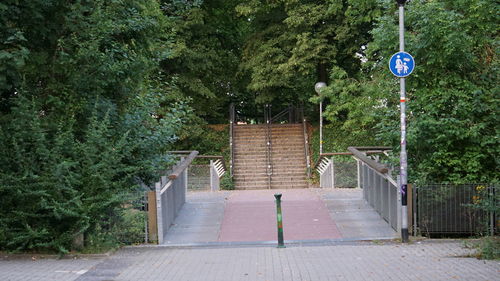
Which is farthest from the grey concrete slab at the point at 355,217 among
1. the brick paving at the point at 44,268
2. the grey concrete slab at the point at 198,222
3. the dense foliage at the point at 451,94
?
the brick paving at the point at 44,268

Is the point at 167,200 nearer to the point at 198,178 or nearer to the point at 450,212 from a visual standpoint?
the point at 450,212

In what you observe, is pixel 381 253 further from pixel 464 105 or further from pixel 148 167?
pixel 148 167

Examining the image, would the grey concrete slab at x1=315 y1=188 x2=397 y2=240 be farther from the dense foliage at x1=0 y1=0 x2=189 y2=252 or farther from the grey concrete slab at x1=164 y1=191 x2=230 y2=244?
the dense foliage at x1=0 y1=0 x2=189 y2=252

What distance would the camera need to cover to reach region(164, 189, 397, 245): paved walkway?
37.7 feet

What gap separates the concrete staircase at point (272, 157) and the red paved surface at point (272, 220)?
436 inches

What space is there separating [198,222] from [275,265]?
193 inches

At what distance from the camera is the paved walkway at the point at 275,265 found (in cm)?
788

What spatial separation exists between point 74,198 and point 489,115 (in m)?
8.01

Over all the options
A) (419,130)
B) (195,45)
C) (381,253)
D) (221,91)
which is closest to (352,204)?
(419,130)

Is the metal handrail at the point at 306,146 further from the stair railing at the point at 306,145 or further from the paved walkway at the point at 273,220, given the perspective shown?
the paved walkway at the point at 273,220

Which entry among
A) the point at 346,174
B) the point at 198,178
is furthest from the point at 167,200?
the point at 198,178

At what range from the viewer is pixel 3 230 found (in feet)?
30.7

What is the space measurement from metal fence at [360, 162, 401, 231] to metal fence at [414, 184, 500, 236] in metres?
0.47

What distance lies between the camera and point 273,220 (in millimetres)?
13188
